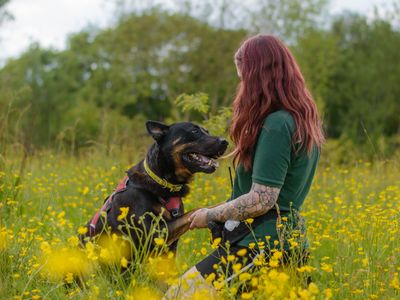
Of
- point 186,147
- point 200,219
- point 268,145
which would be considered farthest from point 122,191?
point 268,145

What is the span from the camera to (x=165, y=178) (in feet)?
13.3

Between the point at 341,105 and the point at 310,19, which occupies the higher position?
the point at 310,19

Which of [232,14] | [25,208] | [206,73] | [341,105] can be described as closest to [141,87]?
[206,73]

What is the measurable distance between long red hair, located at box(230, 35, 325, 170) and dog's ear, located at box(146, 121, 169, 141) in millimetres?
920

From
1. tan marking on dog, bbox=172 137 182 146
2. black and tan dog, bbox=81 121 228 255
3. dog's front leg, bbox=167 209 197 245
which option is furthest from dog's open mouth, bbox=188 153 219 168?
dog's front leg, bbox=167 209 197 245

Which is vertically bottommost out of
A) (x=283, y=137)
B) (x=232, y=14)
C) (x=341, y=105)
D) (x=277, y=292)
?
(x=341, y=105)

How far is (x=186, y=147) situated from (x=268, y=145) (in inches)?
48.4

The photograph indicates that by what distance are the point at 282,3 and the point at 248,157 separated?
29368mm

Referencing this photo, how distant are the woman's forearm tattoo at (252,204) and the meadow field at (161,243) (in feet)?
0.96

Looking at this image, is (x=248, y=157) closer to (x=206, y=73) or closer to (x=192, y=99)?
(x=192, y=99)

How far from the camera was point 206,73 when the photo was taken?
30172 millimetres

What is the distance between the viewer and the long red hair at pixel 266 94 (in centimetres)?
315

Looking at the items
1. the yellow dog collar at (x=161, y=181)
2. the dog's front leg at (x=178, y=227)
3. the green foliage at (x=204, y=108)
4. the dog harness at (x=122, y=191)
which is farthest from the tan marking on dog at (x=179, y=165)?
the green foliage at (x=204, y=108)

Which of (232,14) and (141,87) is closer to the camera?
(232,14)
